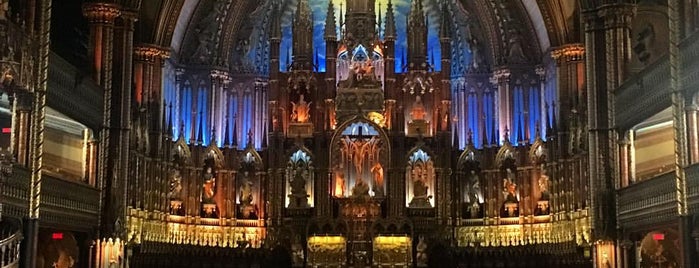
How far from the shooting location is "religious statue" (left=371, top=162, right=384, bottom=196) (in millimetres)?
40719

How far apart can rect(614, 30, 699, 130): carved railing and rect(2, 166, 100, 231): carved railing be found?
1711cm

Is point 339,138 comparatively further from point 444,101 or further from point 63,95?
point 63,95

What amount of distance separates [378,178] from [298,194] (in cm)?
351

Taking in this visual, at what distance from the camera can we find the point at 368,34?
41719 mm

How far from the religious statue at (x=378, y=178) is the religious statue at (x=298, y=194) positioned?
9.86 ft

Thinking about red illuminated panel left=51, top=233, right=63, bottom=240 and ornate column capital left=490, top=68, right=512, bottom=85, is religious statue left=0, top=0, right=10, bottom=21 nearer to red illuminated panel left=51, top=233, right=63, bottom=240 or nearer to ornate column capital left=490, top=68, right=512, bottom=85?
red illuminated panel left=51, top=233, right=63, bottom=240

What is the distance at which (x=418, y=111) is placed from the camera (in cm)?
4144

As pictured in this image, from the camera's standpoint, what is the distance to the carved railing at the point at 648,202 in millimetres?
26025

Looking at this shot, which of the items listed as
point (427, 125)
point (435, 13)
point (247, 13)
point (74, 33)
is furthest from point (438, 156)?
point (74, 33)

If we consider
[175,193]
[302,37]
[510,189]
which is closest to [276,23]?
[302,37]

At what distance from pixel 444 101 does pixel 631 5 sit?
38.3 feet

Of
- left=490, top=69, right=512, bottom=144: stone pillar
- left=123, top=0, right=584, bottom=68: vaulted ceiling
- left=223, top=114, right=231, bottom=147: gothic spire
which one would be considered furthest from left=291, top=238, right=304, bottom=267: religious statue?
left=490, top=69, right=512, bottom=144: stone pillar

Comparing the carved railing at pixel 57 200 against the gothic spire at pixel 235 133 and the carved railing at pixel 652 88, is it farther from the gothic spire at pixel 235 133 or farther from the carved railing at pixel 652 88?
the carved railing at pixel 652 88

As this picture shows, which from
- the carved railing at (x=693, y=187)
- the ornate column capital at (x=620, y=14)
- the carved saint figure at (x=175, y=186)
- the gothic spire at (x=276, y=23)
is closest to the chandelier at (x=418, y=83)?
the gothic spire at (x=276, y=23)
